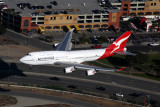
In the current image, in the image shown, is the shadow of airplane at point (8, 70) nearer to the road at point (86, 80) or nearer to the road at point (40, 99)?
the road at point (86, 80)

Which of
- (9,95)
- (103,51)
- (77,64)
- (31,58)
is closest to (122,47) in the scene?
(103,51)

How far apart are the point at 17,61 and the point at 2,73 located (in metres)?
16.0

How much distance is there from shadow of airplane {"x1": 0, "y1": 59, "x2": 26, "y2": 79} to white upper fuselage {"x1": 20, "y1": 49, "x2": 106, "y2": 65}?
79.4ft

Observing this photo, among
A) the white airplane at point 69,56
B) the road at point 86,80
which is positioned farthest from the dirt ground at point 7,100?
the road at point 86,80

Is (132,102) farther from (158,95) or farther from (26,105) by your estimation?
(26,105)

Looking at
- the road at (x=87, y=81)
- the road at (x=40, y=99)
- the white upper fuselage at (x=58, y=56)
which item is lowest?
the road at (x=40, y=99)

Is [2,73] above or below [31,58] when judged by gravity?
below

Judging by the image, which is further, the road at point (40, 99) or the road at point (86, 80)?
the road at point (86, 80)

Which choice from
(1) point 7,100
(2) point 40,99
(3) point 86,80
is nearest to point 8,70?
(1) point 7,100

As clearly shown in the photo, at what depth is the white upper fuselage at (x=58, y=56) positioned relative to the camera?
15638 cm

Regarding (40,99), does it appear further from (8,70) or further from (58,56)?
(8,70)

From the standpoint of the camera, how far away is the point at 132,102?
161 m

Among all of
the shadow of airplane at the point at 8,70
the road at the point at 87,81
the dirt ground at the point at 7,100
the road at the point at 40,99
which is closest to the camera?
the dirt ground at the point at 7,100

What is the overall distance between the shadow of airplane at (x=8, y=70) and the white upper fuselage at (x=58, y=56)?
24.2 meters
